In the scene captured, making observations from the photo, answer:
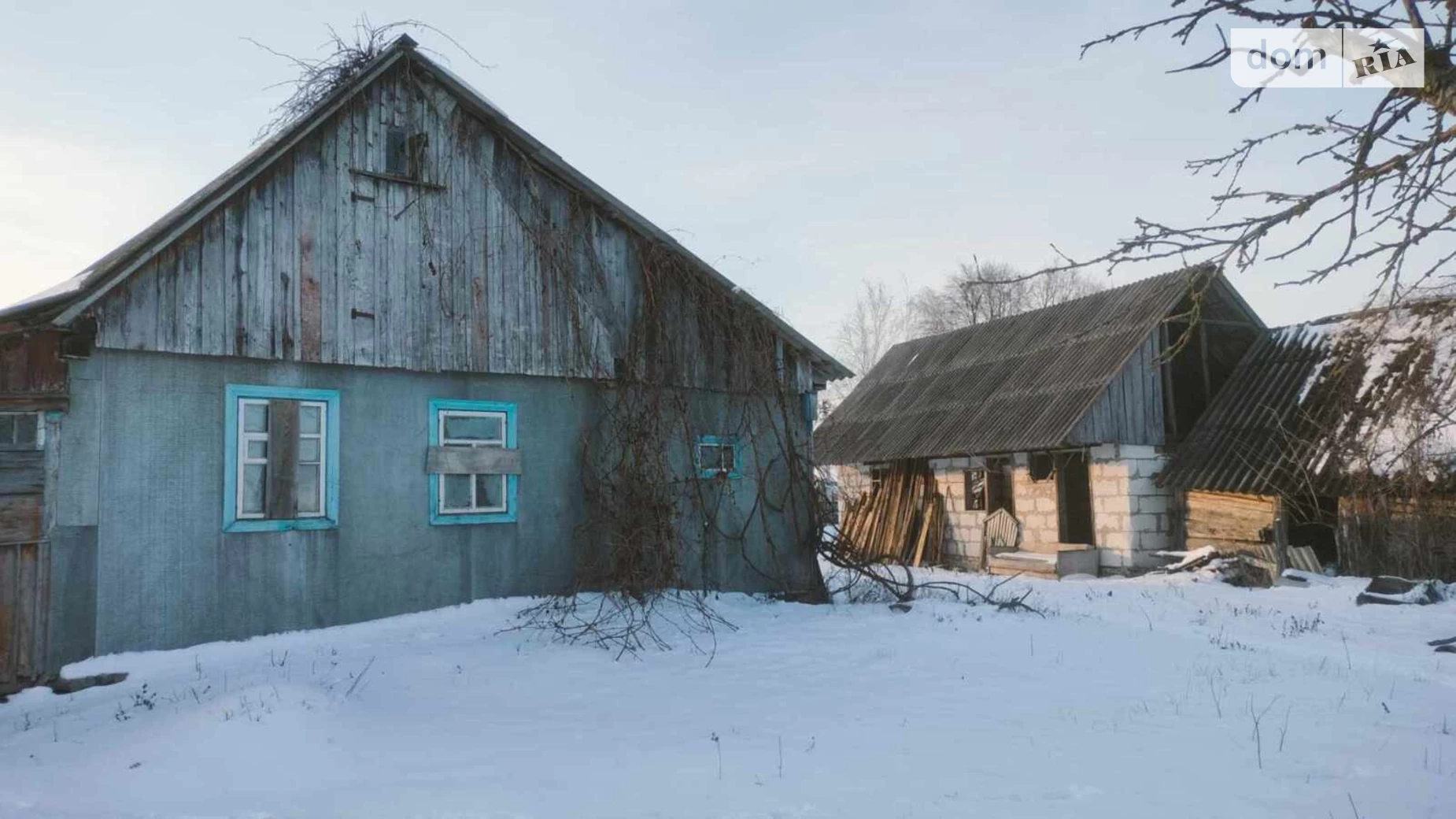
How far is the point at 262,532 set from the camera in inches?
389

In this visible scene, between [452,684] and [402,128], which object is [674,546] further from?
[402,128]

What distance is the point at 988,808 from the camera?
205 inches

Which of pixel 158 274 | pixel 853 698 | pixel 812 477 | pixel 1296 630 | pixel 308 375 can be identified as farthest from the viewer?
pixel 812 477

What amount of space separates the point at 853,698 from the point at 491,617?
4508 millimetres

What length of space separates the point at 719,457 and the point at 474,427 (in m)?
3.19

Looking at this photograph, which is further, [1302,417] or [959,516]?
[959,516]

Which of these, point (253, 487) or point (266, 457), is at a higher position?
point (266, 457)

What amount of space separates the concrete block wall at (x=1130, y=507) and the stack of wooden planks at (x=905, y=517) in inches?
161

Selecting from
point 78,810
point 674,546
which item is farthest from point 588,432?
point 78,810

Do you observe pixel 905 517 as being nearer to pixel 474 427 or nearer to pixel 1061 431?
pixel 1061 431

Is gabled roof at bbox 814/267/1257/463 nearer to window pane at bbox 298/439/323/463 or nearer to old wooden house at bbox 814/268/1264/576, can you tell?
old wooden house at bbox 814/268/1264/576

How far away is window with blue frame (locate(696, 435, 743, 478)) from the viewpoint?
42.4ft

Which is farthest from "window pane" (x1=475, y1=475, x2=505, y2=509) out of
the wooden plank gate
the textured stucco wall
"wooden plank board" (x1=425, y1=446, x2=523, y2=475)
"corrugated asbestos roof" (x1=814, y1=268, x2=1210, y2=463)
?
"corrugated asbestos roof" (x1=814, y1=268, x2=1210, y2=463)

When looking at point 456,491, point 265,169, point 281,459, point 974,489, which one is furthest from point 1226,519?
point 265,169
